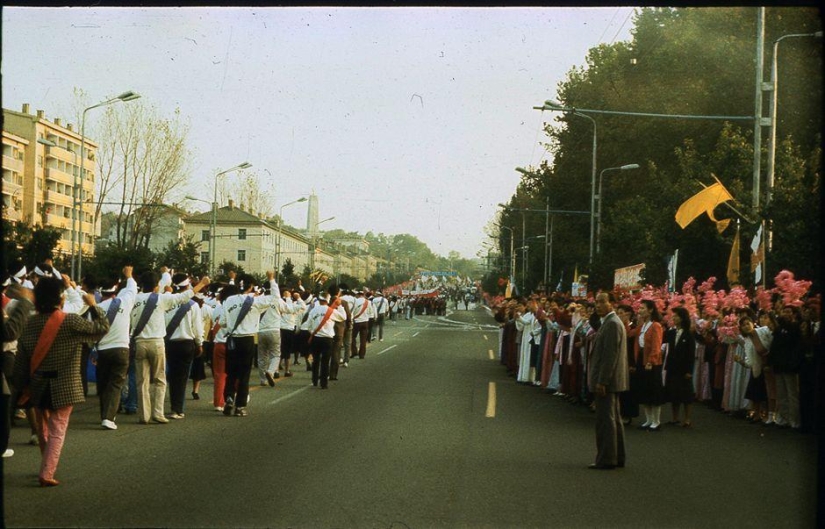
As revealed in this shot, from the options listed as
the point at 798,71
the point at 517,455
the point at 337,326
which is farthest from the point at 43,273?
the point at 798,71

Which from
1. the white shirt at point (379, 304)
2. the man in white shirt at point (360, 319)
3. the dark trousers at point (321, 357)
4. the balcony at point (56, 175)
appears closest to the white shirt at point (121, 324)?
the dark trousers at point (321, 357)

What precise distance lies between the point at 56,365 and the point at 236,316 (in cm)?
646

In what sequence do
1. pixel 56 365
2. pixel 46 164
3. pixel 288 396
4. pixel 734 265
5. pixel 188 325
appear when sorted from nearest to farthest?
pixel 56 365 → pixel 188 325 → pixel 288 396 → pixel 734 265 → pixel 46 164

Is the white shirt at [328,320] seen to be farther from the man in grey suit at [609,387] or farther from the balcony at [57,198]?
the balcony at [57,198]

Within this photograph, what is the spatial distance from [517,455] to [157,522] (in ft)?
17.2

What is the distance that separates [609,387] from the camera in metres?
12.0

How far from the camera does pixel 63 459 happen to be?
1141 cm

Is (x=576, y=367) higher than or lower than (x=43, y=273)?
lower

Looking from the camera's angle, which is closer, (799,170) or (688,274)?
(799,170)

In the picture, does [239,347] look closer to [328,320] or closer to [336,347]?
[328,320]

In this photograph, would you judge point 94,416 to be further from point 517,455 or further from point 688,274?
point 688,274

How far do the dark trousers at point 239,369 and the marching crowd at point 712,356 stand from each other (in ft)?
17.5

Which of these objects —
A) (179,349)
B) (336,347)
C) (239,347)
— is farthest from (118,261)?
(179,349)

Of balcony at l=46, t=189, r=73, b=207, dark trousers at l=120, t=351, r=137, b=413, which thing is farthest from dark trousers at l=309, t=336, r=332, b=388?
balcony at l=46, t=189, r=73, b=207
